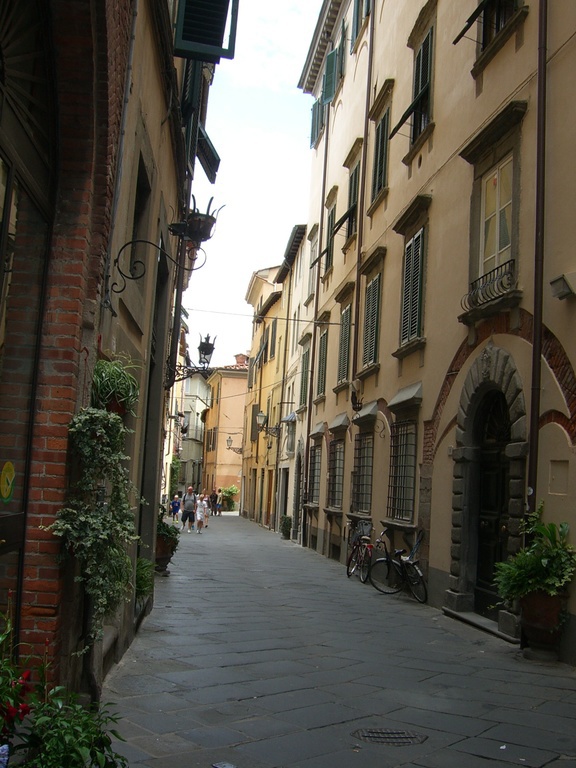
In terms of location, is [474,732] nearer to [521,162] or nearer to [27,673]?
[27,673]

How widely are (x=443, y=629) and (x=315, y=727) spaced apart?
471 centimetres

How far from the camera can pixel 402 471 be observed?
43.9ft

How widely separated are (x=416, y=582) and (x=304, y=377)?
1466 cm

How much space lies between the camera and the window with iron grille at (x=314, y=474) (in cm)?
2209

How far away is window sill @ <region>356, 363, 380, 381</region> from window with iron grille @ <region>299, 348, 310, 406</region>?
28.5 feet

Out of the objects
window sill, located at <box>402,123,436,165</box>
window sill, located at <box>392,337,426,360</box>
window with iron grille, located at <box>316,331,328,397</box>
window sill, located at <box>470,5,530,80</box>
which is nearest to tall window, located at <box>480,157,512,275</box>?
window sill, located at <box>470,5,530,80</box>

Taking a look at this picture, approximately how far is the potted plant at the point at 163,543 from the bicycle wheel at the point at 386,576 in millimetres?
3268

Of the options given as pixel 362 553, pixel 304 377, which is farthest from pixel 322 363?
pixel 362 553

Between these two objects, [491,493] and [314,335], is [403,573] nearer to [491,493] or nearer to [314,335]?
[491,493]

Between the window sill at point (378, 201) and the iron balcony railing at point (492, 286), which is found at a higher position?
the window sill at point (378, 201)

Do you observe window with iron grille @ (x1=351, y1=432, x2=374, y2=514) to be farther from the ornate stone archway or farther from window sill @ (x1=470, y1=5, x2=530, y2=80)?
window sill @ (x1=470, y1=5, x2=530, y2=80)

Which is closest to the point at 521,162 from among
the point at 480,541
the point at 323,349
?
the point at 480,541

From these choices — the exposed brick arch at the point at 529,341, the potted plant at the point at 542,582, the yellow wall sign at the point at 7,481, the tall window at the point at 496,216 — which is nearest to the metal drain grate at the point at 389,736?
the yellow wall sign at the point at 7,481

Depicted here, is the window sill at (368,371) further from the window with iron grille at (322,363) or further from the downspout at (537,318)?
the downspout at (537,318)
